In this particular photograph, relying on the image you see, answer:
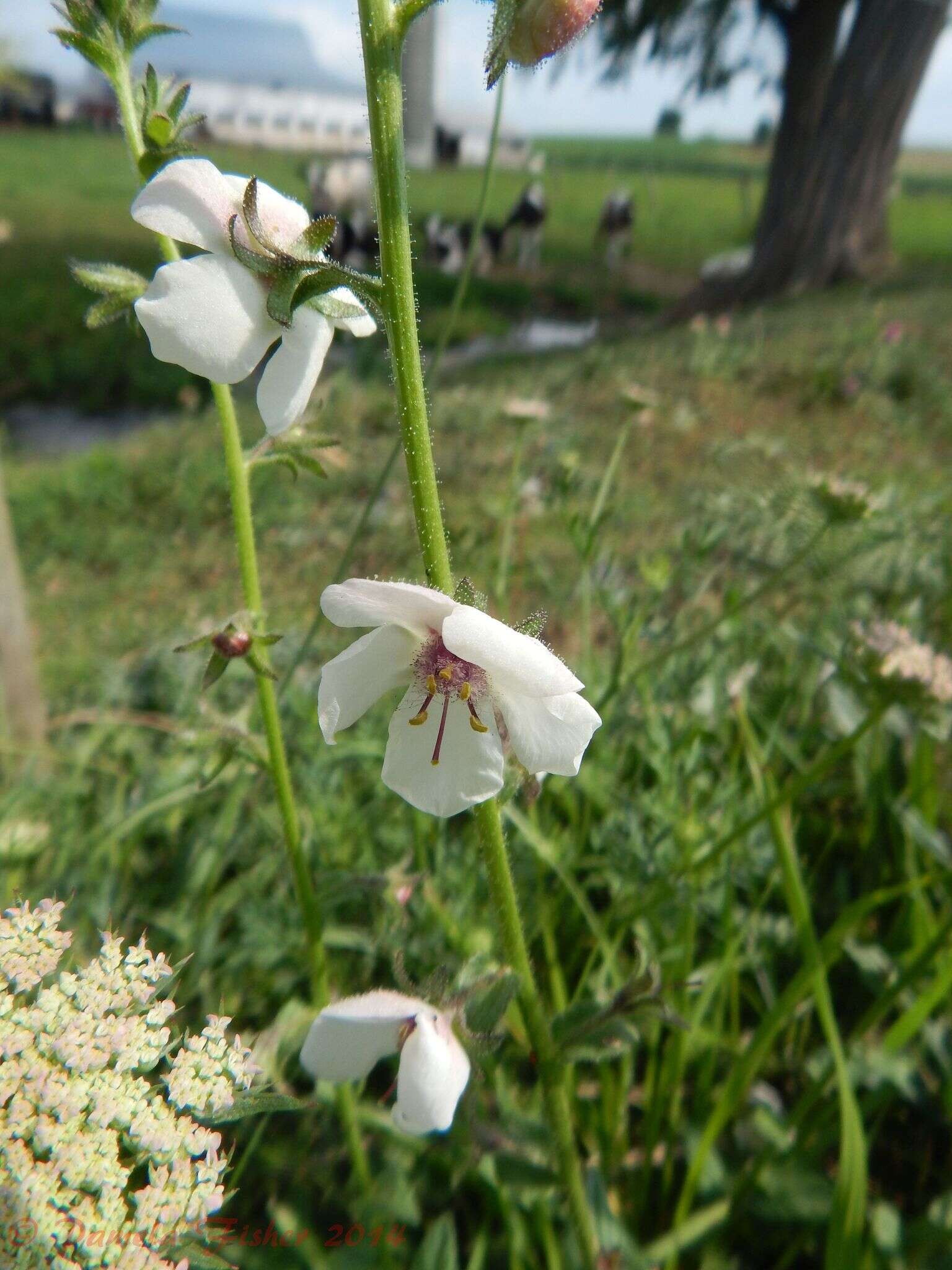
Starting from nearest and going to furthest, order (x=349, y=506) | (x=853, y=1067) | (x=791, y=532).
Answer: (x=853, y=1067) < (x=791, y=532) < (x=349, y=506)

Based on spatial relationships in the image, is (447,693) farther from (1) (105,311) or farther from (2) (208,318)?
(1) (105,311)

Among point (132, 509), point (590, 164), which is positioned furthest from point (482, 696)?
point (590, 164)

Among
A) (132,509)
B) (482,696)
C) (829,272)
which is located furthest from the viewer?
(829,272)

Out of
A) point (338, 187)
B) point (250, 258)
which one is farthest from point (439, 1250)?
point (338, 187)

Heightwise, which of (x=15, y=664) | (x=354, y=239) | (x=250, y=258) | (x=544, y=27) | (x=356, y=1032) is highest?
→ (x=544, y=27)

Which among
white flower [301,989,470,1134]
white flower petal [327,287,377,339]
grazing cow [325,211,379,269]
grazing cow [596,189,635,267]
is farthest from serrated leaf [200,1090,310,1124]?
grazing cow [596,189,635,267]

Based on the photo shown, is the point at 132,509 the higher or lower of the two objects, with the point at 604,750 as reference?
lower

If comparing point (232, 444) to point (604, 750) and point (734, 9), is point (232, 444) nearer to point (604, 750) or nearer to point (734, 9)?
point (604, 750)
